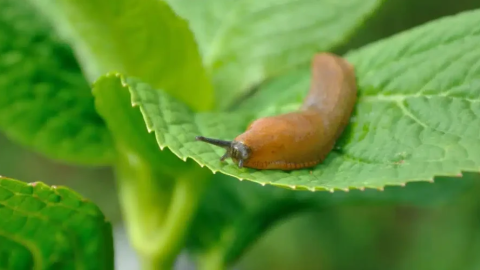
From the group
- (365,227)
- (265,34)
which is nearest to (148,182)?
(265,34)

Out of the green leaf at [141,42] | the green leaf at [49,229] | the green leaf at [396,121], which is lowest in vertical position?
the green leaf at [396,121]

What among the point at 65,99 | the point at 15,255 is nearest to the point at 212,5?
the point at 65,99

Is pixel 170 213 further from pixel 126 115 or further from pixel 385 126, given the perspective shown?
pixel 385 126

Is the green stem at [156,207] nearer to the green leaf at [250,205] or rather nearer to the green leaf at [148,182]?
the green leaf at [148,182]

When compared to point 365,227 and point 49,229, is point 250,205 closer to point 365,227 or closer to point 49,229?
point 49,229

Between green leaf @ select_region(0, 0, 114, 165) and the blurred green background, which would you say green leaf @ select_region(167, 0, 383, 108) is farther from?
the blurred green background

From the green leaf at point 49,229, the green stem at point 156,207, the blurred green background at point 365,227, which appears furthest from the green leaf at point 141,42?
the blurred green background at point 365,227
